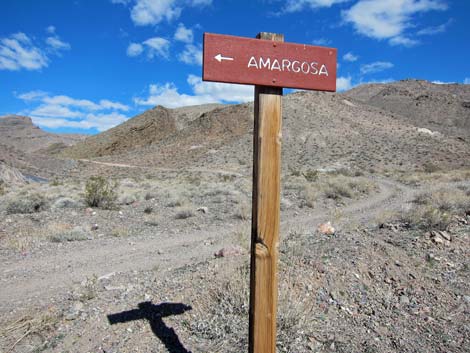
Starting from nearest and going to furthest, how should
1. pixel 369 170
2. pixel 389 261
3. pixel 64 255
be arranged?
1. pixel 389 261
2. pixel 64 255
3. pixel 369 170

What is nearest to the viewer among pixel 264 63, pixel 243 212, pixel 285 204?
pixel 264 63

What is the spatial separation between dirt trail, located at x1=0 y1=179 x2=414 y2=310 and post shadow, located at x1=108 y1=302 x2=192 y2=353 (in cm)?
161

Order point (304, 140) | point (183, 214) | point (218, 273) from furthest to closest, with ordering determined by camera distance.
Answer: point (304, 140) → point (183, 214) → point (218, 273)

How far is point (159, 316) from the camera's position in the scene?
4219mm

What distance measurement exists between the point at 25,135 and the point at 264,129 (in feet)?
415

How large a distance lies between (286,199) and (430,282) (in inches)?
340

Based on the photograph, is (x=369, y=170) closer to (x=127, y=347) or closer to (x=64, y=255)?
(x=64, y=255)

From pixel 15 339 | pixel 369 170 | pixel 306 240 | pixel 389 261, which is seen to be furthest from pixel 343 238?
pixel 369 170

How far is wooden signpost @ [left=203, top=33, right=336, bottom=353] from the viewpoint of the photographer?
2.63m

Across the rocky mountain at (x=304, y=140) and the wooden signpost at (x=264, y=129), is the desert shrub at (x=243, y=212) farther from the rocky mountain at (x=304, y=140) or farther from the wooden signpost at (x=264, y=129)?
the rocky mountain at (x=304, y=140)

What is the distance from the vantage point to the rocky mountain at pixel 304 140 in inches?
1460

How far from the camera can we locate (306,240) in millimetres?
6605

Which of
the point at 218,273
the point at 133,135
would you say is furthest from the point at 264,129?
the point at 133,135

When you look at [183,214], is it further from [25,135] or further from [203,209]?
[25,135]
